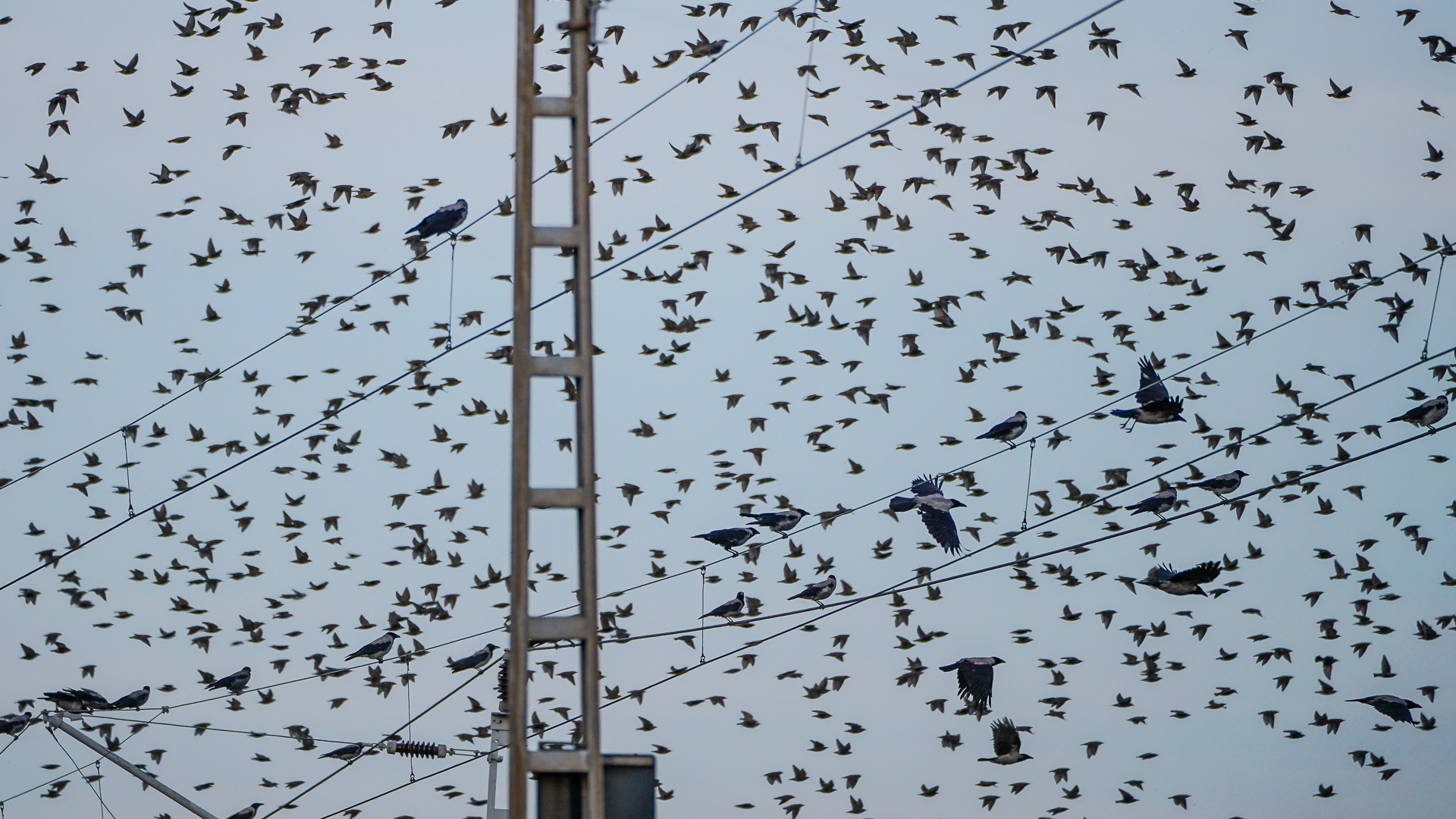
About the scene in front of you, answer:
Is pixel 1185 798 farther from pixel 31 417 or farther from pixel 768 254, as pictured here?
pixel 31 417

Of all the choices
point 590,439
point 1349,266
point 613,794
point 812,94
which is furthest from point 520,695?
point 1349,266

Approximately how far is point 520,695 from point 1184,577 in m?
18.1

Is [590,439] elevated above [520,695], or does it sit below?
above

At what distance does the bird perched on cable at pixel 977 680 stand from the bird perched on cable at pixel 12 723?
13.3 m

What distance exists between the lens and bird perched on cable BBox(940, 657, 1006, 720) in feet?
87.6

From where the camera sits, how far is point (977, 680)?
26.8 meters

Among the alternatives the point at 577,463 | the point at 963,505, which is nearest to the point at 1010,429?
the point at 963,505

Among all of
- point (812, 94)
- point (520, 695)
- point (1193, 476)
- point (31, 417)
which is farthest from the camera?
point (1193, 476)

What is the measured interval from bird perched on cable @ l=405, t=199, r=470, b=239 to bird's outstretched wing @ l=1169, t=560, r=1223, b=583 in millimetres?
10446

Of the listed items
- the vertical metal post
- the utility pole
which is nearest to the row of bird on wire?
the vertical metal post

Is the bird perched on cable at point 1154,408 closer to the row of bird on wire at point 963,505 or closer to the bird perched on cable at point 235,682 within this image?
the row of bird on wire at point 963,505

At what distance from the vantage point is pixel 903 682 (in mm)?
28406

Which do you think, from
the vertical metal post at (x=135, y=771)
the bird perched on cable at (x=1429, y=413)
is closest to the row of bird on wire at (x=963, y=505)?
the bird perched on cable at (x=1429, y=413)

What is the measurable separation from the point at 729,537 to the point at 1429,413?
32.0 feet
